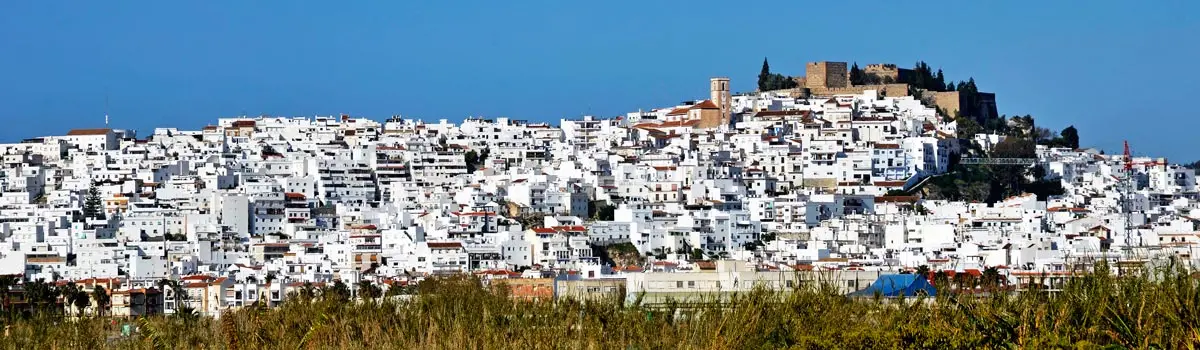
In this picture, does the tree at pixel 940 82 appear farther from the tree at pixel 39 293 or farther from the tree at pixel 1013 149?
the tree at pixel 39 293

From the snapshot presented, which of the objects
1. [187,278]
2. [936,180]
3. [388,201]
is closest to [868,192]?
[936,180]

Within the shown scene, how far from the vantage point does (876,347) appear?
1159 centimetres

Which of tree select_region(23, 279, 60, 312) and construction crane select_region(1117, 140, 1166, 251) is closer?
tree select_region(23, 279, 60, 312)

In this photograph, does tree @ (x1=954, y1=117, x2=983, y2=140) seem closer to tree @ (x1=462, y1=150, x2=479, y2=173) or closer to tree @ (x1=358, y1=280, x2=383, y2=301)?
tree @ (x1=462, y1=150, x2=479, y2=173)

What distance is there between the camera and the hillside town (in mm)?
47219

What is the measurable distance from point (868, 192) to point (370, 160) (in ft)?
49.1

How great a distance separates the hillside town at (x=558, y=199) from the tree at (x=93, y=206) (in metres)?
0.22

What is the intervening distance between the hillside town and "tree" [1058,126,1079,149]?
2.28 ft

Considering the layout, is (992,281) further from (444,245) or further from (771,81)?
(771,81)

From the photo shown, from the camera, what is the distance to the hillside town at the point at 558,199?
47.2 meters

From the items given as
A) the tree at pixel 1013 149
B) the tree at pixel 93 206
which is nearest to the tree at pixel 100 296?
the tree at pixel 93 206

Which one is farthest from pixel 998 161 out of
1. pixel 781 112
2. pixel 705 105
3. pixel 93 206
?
pixel 93 206

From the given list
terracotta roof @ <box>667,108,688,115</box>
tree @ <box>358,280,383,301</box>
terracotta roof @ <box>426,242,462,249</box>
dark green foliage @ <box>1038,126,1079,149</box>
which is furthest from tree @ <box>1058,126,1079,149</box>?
tree @ <box>358,280,383,301</box>

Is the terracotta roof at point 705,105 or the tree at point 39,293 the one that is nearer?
the tree at point 39,293
